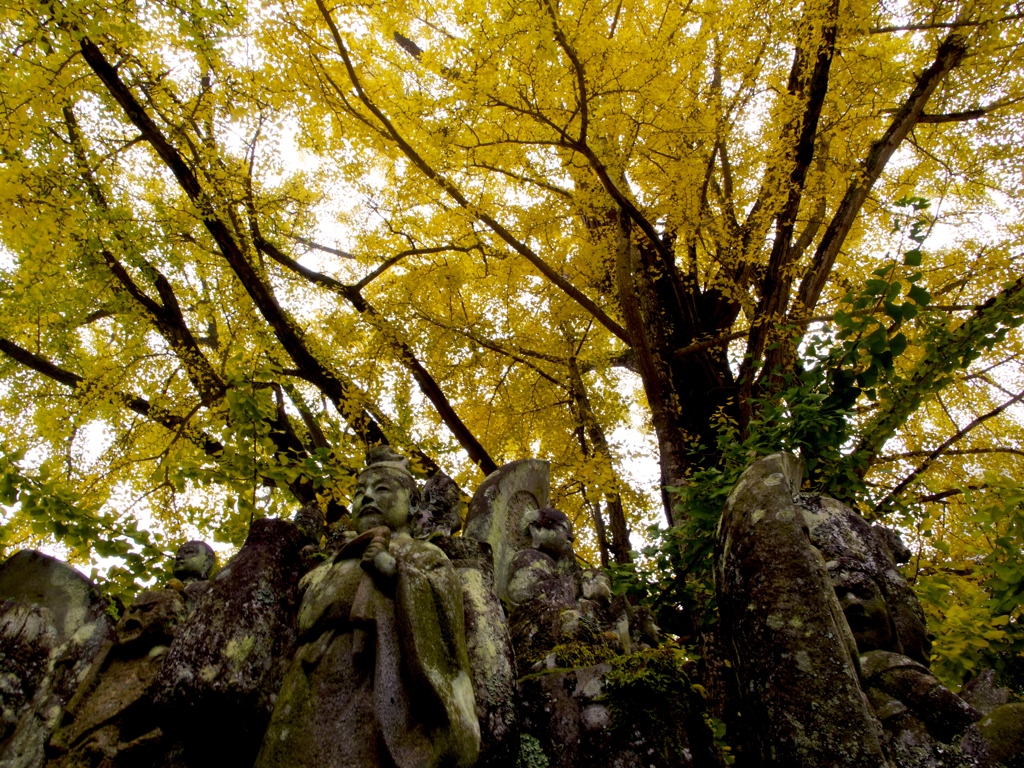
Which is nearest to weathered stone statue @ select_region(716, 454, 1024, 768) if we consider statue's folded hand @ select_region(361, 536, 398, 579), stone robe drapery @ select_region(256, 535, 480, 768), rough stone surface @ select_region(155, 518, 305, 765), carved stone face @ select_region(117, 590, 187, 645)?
stone robe drapery @ select_region(256, 535, 480, 768)

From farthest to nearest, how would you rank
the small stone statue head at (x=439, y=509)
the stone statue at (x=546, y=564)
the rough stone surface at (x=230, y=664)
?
the stone statue at (x=546, y=564) < the small stone statue head at (x=439, y=509) < the rough stone surface at (x=230, y=664)

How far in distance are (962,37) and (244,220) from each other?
863cm

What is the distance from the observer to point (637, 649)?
119 inches

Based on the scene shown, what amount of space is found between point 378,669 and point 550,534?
6.42 feet

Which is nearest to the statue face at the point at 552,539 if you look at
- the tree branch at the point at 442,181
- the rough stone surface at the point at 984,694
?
the rough stone surface at the point at 984,694

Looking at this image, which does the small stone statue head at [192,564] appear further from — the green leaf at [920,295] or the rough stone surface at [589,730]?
the green leaf at [920,295]

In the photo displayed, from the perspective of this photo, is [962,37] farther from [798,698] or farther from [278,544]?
[278,544]

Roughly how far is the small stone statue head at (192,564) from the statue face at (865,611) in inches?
133

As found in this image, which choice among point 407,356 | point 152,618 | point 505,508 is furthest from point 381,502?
point 407,356

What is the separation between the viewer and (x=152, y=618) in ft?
8.95

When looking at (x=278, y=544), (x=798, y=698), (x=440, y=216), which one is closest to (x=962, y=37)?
(x=440, y=216)

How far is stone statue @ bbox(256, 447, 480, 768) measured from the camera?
200 centimetres

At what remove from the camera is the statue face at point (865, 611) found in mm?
2447

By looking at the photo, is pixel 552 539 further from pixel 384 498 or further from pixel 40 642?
pixel 40 642
